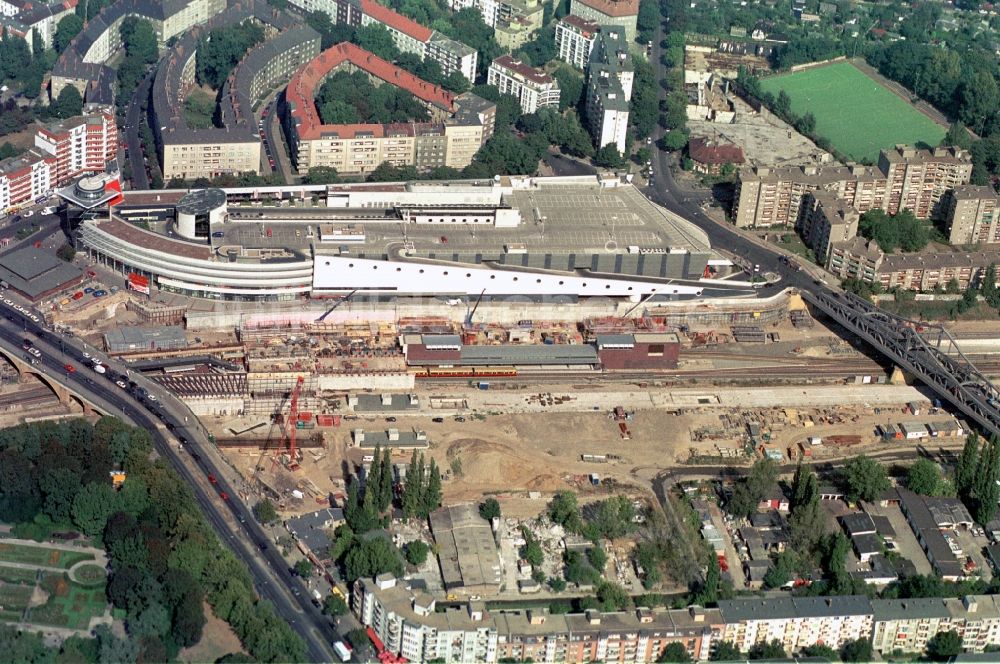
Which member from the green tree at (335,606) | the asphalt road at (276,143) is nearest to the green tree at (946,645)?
the green tree at (335,606)

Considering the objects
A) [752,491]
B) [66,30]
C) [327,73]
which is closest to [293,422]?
[752,491]

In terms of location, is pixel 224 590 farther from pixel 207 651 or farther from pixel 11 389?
pixel 11 389

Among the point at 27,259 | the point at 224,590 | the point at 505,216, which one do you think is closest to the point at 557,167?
the point at 505,216

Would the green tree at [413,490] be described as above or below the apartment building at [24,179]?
below

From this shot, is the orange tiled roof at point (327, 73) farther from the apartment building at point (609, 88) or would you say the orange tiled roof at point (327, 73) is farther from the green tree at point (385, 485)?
the green tree at point (385, 485)

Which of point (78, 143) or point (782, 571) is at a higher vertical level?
point (78, 143)

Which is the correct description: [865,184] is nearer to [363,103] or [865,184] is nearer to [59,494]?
[363,103]

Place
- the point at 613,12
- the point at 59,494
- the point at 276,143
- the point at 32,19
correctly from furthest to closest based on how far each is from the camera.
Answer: the point at 613,12
the point at 32,19
the point at 276,143
the point at 59,494
